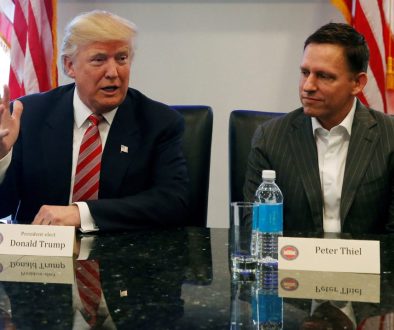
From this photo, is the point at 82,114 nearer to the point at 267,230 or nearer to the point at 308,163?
the point at 308,163

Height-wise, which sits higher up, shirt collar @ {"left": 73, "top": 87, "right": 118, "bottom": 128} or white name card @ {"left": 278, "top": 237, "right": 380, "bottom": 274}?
shirt collar @ {"left": 73, "top": 87, "right": 118, "bottom": 128}

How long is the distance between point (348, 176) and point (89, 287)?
1.20 m

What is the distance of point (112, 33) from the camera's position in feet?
8.13

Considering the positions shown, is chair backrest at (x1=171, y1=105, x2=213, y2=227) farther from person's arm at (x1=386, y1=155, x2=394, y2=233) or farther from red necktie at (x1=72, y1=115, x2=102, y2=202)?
person's arm at (x1=386, y1=155, x2=394, y2=233)

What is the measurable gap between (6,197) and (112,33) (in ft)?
2.22

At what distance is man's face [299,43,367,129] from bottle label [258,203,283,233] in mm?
856

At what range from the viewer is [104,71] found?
2527 millimetres

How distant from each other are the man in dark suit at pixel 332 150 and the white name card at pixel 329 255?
29.4 inches

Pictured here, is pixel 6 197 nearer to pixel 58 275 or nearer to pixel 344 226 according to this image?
pixel 58 275

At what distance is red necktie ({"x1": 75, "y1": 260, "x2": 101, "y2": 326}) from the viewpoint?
135 cm

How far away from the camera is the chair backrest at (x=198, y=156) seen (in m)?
2.71

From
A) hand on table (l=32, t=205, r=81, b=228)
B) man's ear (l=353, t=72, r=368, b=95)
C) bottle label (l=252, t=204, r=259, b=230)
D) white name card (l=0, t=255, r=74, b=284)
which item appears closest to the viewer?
white name card (l=0, t=255, r=74, b=284)

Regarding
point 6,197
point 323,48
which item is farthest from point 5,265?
point 323,48

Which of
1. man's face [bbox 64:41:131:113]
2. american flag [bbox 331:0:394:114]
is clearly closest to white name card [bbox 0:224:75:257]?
man's face [bbox 64:41:131:113]
